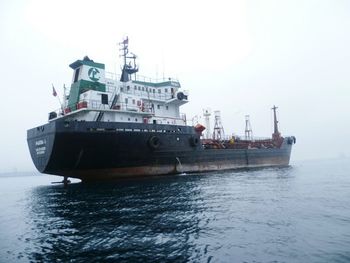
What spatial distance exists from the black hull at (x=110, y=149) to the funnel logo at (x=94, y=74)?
6.34 metres

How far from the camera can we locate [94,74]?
29828mm

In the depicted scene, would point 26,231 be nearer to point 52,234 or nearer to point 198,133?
point 52,234

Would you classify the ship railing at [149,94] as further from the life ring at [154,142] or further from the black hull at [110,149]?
the life ring at [154,142]

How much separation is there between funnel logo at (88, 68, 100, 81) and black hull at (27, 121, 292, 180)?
6341mm

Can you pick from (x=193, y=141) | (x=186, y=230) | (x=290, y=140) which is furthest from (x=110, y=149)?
(x=290, y=140)

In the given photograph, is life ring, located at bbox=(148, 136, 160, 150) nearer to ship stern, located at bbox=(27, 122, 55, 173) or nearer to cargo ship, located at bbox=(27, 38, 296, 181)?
cargo ship, located at bbox=(27, 38, 296, 181)

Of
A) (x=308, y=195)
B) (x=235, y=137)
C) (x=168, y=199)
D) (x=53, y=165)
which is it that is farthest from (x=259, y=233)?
(x=235, y=137)

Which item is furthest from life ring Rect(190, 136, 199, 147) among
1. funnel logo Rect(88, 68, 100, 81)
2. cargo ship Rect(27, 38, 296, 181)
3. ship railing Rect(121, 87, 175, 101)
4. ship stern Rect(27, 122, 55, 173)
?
ship stern Rect(27, 122, 55, 173)

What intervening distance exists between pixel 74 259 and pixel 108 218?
499cm

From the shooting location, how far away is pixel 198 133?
1380 inches

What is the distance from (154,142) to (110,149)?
4.62 meters

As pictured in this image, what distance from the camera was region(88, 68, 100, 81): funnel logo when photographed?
29547 millimetres

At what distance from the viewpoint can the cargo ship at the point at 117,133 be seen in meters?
25.2

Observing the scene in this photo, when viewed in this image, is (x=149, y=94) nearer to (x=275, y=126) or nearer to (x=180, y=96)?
(x=180, y=96)
